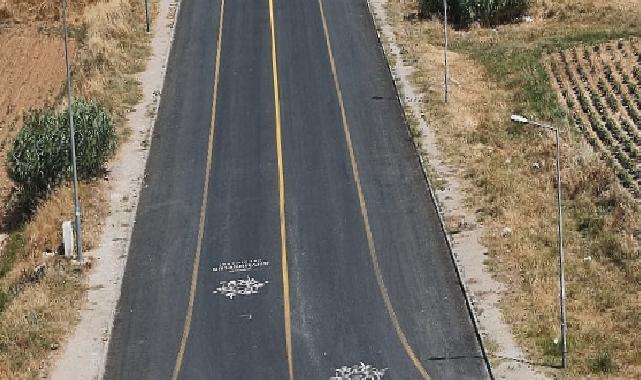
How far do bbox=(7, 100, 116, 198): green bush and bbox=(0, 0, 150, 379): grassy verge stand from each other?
0.95 m

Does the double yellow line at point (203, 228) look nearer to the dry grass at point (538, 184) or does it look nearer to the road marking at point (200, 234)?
the road marking at point (200, 234)

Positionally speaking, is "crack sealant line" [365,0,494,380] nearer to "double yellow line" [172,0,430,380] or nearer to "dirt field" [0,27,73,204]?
"double yellow line" [172,0,430,380]

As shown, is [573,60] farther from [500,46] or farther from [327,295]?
[327,295]

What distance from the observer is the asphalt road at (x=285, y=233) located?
131 feet

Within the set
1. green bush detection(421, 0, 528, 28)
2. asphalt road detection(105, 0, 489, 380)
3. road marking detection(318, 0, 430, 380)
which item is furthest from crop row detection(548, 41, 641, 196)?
road marking detection(318, 0, 430, 380)

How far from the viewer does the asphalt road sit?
40.0 metres

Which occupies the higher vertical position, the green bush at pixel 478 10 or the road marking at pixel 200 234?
the green bush at pixel 478 10

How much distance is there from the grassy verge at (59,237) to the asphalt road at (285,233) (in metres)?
1.88

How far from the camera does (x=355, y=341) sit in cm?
→ 4034

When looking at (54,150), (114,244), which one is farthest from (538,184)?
(54,150)

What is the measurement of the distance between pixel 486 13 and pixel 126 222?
3324 cm

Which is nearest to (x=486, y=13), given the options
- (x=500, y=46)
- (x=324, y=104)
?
(x=500, y=46)

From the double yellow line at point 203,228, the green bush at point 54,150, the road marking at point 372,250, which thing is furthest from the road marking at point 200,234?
the road marking at point 372,250

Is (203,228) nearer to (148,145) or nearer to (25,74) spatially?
(148,145)
